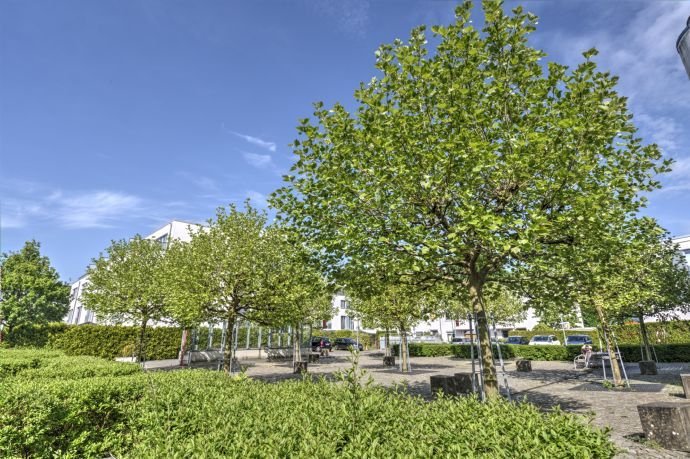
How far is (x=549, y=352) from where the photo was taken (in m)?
31.3

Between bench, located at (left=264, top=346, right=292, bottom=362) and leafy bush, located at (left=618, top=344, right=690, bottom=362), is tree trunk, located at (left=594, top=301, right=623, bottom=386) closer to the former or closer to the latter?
leafy bush, located at (left=618, top=344, right=690, bottom=362)

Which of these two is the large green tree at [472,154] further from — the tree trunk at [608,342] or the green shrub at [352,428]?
the tree trunk at [608,342]

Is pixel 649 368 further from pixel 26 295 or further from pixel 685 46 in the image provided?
pixel 26 295

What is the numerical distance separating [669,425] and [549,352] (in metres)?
26.5

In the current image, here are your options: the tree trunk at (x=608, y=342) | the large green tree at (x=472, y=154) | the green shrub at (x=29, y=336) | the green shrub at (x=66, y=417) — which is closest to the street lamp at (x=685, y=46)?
the large green tree at (x=472, y=154)

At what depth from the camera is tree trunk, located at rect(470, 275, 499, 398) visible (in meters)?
9.51

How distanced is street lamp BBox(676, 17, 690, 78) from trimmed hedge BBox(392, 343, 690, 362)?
2746 centimetres

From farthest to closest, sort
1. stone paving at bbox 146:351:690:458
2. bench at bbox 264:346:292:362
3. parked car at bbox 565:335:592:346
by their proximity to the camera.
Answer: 1. parked car at bbox 565:335:592:346
2. bench at bbox 264:346:292:362
3. stone paving at bbox 146:351:690:458

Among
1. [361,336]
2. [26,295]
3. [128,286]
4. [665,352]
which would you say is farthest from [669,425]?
[361,336]

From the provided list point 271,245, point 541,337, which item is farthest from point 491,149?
point 541,337

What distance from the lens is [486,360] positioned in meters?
9.59

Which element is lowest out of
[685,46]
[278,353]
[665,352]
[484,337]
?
[278,353]

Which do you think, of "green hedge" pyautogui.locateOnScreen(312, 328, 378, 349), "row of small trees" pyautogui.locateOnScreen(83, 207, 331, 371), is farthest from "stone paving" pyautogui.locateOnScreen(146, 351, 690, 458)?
"green hedge" pyautogui.locateOnScreen(312, 328, 378, 349)

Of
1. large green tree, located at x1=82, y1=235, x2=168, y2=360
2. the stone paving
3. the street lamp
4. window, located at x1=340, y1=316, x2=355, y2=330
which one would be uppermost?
the street lamp
